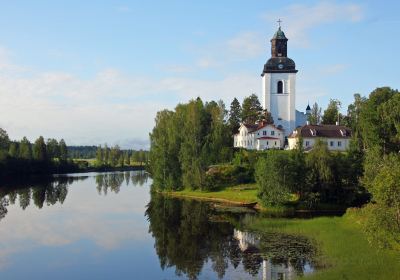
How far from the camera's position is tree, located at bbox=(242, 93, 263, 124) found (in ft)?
346

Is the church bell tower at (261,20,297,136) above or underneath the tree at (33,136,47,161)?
above

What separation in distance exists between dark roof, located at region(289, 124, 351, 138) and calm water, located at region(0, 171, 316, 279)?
3379cm

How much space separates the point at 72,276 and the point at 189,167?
4579 cm

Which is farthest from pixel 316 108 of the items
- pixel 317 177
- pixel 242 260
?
pixel 242 260

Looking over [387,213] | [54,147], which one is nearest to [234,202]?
[387,213]

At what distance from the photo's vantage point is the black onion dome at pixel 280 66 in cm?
9994

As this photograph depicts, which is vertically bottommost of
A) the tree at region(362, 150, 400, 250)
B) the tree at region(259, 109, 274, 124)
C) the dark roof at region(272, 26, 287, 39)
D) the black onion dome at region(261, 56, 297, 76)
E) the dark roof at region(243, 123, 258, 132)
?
the tree at region(362, 150, 400, 250)

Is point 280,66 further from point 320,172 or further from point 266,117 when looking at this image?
point 320,172

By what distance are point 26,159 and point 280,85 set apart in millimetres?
67832

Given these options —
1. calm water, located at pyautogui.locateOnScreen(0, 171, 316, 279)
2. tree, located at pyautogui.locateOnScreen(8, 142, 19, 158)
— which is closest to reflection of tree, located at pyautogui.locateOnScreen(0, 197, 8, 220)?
calm water, located at pyautogui.locateOnScreen(0, 171, 316, 279)

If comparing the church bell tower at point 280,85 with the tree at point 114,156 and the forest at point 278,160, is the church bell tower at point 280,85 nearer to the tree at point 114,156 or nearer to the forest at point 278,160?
the forest at point 278,160

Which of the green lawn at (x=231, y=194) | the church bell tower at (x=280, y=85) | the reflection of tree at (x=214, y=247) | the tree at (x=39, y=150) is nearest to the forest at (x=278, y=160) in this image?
the green lawn at (x=231, y=194)

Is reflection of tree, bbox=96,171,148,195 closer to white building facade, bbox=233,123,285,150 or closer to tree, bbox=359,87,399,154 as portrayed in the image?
white building facade, bbox=233,123,285,150

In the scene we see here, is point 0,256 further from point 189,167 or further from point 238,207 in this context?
point 189,167
